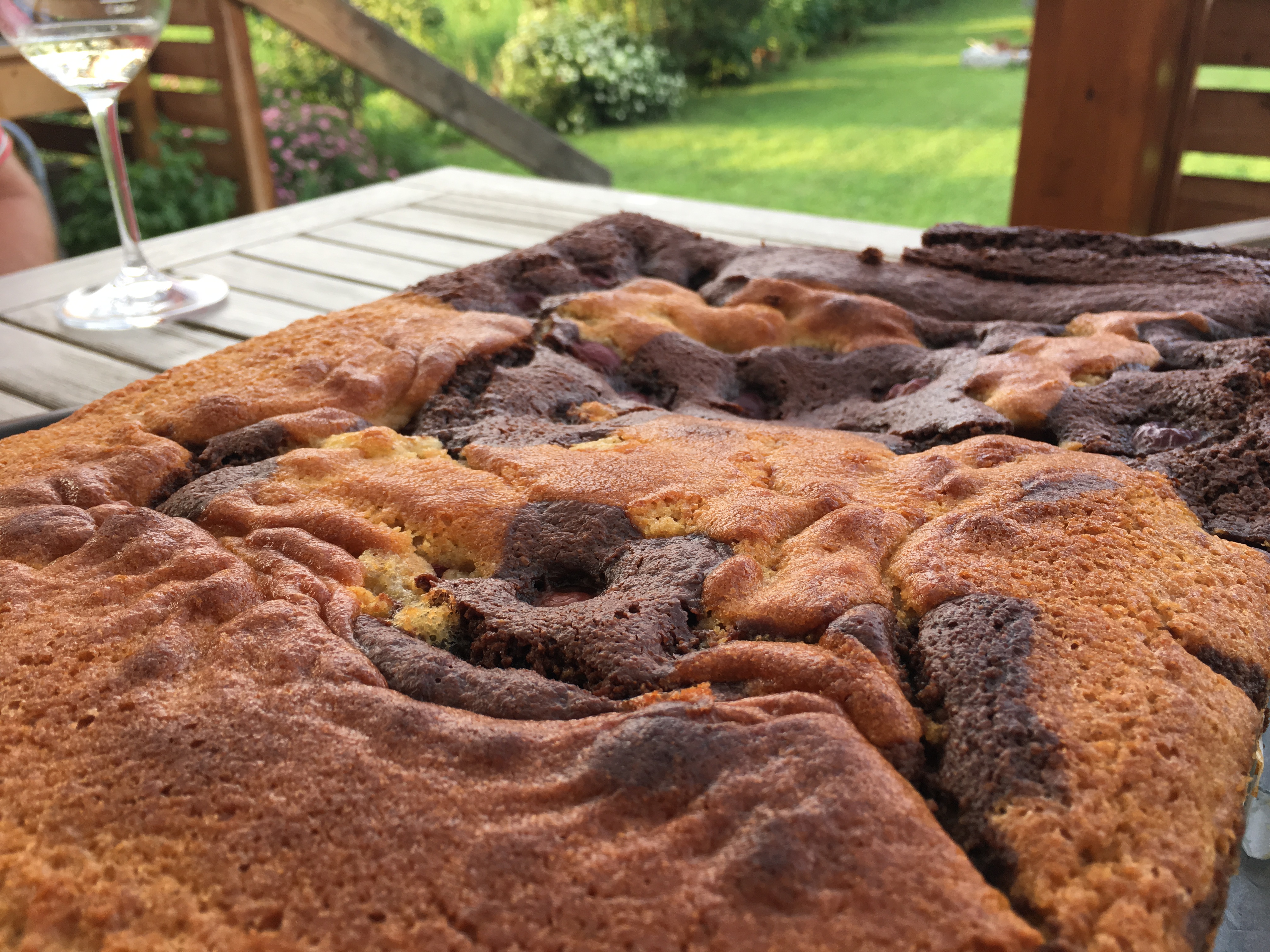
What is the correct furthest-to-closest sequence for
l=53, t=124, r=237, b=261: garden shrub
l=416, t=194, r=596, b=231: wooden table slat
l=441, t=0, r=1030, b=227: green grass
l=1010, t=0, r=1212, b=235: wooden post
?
l=441, t=0, r=1030, b=227: green grass
l=53, t=124, r=237, b=261: garden shrub
l=1010, t=0, r=1212, b=235: wooden post
l=416, t=194, r=596, b=231: wooden table slat

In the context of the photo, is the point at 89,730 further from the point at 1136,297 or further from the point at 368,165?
the point at 368,165

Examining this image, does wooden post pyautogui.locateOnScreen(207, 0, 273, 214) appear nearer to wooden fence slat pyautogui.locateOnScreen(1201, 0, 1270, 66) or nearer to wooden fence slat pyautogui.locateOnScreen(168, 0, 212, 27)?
wooden fence slat pyautogui.locateOnScreen(168, 0, 212, 27)

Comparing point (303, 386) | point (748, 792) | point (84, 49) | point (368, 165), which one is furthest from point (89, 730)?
point (368, 165)

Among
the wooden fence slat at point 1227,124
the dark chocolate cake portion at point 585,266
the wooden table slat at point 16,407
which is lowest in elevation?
the wooden table slat at point 16,407

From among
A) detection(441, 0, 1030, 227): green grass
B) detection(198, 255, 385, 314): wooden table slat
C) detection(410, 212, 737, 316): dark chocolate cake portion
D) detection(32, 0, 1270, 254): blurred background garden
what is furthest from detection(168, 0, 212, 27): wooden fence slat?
detection(441, 0, 1030, 227): green grass

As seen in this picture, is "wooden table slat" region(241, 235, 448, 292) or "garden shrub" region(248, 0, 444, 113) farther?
"garden shrub" region(248, 0, 444, 113)

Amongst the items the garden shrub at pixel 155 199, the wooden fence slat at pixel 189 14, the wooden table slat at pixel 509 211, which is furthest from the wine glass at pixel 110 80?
the wooden fence slat at pixel 189 14

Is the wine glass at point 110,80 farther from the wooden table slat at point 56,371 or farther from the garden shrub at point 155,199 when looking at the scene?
the garden shrub at point 155,199
